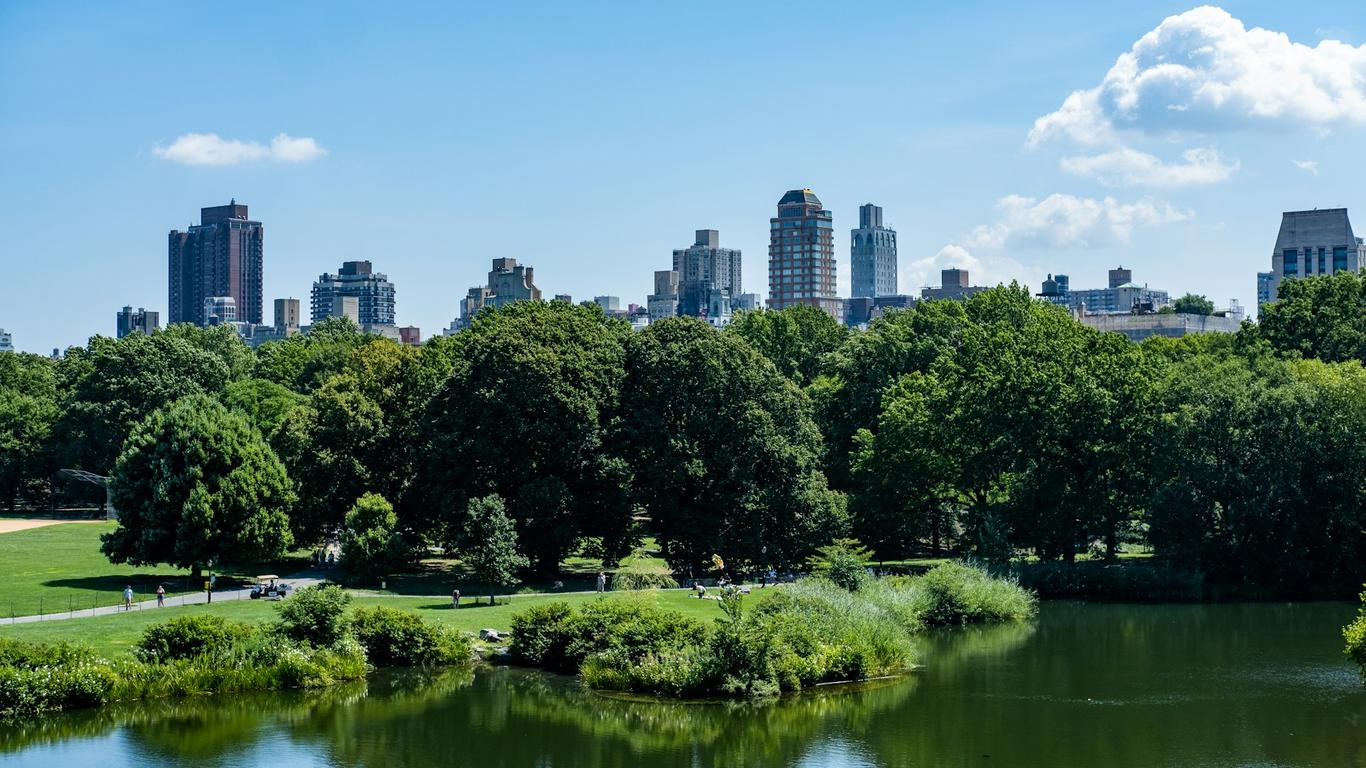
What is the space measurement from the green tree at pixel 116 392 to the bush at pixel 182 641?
4787 centimetres

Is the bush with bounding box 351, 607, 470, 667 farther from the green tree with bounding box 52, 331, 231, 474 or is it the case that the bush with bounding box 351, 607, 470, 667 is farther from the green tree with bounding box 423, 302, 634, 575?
the green tree with bounding box 52, 331, 231, 474

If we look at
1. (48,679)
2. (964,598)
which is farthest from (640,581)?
(48,679)

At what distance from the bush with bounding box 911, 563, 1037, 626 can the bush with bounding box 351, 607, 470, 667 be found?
55.1 ft

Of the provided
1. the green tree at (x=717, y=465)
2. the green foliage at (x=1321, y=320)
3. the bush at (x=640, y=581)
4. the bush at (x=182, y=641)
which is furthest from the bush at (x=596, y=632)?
the green foliage at (x=1321, y=320)

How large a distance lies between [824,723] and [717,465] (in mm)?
24094

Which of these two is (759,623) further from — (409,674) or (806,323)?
(806,323)

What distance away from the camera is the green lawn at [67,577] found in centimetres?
4938

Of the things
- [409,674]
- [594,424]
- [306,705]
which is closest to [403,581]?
[594,424]

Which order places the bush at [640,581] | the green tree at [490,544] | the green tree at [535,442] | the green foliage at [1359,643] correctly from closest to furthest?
1. the green foliage at [1359,643]
2. the green tree at [490,544]
3. the bush at [640,581]
4. the green tree at [535,442]

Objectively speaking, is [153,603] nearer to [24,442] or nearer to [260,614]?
[260,614]

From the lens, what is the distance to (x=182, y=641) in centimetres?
4000

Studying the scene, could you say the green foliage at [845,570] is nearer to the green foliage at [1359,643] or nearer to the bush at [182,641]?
the green foliage at [1359,643]

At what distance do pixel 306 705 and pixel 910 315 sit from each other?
5311 cm

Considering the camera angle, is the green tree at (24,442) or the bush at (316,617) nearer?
the bush at (316,617)
